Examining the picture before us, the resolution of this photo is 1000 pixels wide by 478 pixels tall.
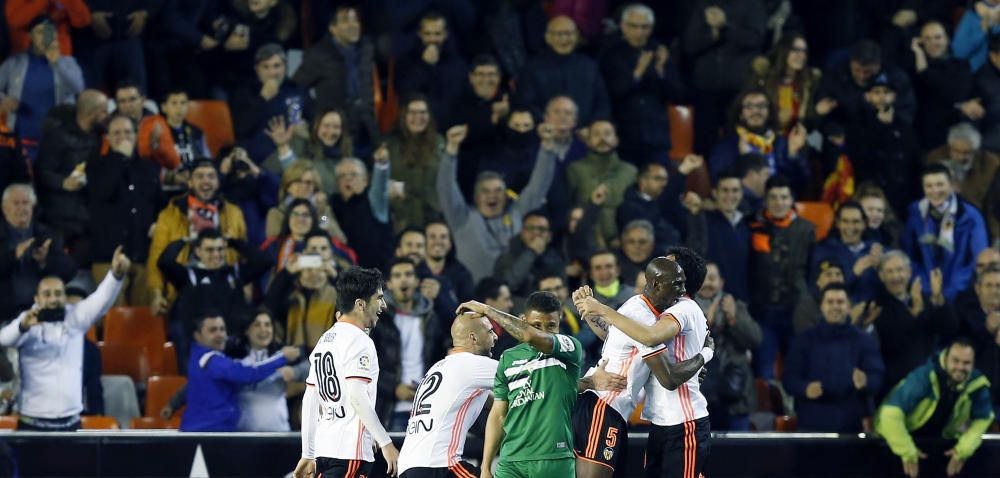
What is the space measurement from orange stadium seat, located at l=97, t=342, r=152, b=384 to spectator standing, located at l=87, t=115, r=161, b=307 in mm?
689

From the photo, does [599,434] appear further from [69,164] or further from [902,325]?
[69,164]

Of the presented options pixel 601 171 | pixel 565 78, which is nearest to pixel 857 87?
pixel 565 78

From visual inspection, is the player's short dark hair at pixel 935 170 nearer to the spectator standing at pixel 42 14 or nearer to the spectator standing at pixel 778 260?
the spectator standing at pixel 778 260

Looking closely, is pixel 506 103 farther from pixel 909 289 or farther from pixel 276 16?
pixel 909 289

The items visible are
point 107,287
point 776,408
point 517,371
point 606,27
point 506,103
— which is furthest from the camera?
point 606,27

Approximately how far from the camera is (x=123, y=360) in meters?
15.0

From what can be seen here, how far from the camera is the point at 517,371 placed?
10203mm

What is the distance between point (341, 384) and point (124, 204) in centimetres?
575

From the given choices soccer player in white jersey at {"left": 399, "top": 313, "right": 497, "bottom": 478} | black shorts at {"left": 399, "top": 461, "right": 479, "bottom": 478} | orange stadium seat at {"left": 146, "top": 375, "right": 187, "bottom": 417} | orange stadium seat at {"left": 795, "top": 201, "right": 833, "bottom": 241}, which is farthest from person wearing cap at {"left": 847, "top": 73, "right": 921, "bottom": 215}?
black shorts at {"left": 399, "top": 461, "right": 479, "bottom": 478}

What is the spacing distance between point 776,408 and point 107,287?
5415 millimetres

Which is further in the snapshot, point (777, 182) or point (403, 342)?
point (777, 182)

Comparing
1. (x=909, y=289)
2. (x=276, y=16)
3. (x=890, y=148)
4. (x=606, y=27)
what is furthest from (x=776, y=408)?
(x=276, y=16)

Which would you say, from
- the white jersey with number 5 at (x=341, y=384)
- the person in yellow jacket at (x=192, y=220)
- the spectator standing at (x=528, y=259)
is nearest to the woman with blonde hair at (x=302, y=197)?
the person in yellow jacket at (x=192, y=220)

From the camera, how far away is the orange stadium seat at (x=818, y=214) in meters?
17.2
